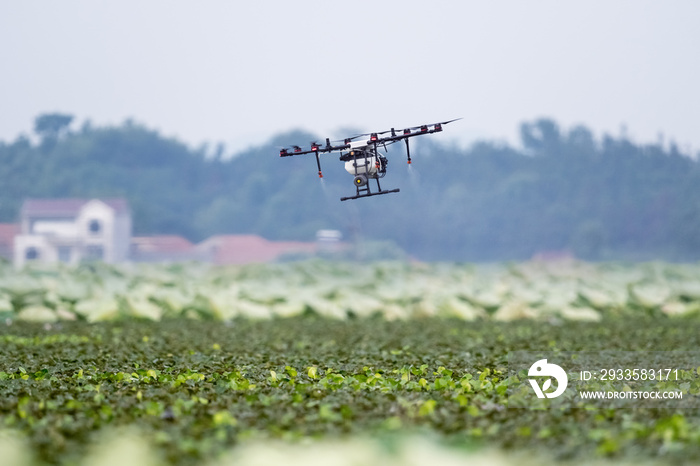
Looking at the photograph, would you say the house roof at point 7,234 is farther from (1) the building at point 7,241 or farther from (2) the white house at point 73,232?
(2) the white house at point 73,232

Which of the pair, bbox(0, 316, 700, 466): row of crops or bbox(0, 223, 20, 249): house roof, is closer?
bbox(0, 316, 700, 466): row of crops

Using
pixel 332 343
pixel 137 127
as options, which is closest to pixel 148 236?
pixel 137 127

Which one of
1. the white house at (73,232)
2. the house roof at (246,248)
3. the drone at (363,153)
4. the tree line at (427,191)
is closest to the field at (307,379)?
the drone at (363,153)

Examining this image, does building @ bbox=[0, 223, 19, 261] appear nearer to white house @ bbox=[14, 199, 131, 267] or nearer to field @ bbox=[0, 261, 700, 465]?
white house @ bbox=[14, 199, 131, 267]

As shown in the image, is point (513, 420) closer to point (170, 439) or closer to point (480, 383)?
point (480, 383)

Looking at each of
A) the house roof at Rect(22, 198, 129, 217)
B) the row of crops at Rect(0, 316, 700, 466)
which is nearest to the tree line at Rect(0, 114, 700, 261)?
the house roof at Rect(22, 198, 129, 217)
